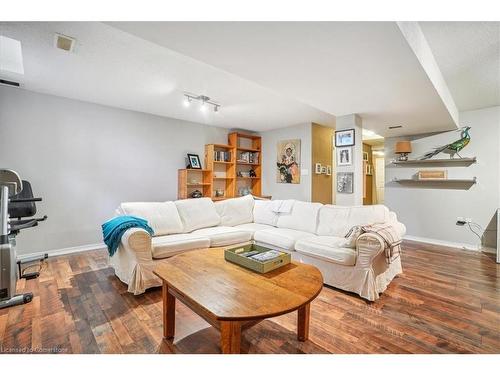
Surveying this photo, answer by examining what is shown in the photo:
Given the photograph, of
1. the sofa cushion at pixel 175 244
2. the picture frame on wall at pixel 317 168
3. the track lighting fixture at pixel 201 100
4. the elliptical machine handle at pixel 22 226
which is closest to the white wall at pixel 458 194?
the picture frame on wall at pixel 317 168

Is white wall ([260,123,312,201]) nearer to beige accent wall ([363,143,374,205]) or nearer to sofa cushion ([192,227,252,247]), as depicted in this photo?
sofa cushion ([192,227,252,247])

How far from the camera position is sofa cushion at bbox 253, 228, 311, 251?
2759 mm

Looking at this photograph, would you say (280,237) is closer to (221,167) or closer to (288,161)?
(288,161)

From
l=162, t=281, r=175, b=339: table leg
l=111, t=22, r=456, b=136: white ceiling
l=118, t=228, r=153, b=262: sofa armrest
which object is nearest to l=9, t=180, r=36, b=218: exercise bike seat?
l=118, t=228, r=153, b=262: sofa armrest

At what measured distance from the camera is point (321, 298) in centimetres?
221

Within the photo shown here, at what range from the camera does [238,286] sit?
141cm

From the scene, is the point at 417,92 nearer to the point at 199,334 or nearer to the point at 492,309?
the point at 492,309

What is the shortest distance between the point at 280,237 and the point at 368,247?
1002 mm

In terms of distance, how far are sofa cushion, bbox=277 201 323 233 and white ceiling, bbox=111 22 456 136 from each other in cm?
139

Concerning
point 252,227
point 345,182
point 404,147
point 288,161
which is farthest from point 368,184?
point 252,227

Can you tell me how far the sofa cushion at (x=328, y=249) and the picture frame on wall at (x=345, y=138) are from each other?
142 cm

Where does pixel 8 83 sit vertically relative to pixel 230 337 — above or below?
above

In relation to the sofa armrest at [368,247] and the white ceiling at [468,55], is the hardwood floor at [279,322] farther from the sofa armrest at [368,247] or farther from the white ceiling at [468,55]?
the white ceiling at [468,55]
